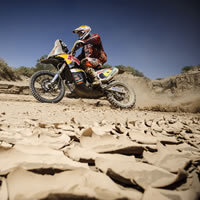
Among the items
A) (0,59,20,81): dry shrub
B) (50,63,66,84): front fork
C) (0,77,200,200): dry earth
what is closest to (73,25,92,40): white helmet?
(50,63,66,84): front fork

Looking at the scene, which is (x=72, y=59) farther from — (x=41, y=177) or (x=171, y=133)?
(x=41, y=177)

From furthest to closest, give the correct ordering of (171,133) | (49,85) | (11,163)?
(49,85) → (171,133) → (11,163)

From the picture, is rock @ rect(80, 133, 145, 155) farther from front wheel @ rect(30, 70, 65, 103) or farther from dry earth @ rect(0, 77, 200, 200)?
front wheel @ rect(30, 70, 65, 103)

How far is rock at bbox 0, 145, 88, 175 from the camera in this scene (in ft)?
1.43

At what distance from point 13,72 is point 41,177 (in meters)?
9.81

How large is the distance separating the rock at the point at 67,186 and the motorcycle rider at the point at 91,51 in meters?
2.71

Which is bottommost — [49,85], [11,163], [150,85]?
[11,163]

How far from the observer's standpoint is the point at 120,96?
10.8 ft

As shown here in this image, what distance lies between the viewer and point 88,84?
3.15 meters

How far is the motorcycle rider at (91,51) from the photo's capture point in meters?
3.09

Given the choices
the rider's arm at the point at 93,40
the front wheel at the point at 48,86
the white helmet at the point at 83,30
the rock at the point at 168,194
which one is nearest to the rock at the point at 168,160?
the rock at the point at 168,194

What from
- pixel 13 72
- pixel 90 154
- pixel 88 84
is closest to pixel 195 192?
pixel 90 154

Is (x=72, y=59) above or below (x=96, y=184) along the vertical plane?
above

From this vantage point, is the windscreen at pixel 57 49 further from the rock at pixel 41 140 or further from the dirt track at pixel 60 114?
the rock at pixel 41 140
